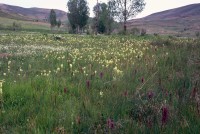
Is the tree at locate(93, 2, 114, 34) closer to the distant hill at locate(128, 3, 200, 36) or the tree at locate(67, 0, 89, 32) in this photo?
the tree at locate(67, 0, 89, 32)

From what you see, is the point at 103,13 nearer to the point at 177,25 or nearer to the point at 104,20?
the point at 104,20

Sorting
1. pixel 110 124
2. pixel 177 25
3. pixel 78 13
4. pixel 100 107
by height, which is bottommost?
pixel 100 107

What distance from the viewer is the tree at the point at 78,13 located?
8325 centimetres

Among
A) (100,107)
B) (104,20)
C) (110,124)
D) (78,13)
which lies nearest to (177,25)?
(78,13)

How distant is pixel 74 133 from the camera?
14.8ft

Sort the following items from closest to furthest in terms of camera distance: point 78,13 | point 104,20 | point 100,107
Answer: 1. point 100,107
2. point 104,20
3. point 78,13

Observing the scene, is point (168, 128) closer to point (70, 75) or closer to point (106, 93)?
point (106, 93)

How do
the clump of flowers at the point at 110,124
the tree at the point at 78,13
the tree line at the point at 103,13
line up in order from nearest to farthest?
the clump of flowers at the point at 110,124
the tree line at the point at 103,13
the tree at the point at 78,13

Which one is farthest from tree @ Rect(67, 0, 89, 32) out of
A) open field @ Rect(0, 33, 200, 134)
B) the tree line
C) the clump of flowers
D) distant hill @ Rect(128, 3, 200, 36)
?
the clump of flowers

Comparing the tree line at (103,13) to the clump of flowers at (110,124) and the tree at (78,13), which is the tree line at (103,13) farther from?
the clump of flowers at (110,124)

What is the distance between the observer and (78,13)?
83.2 meters

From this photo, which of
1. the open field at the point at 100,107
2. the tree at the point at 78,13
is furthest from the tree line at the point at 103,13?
the open field at the point at 100,107

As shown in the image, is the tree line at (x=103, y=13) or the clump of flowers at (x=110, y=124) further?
the tree line at (x=103, y=13)

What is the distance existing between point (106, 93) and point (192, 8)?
202952mm
